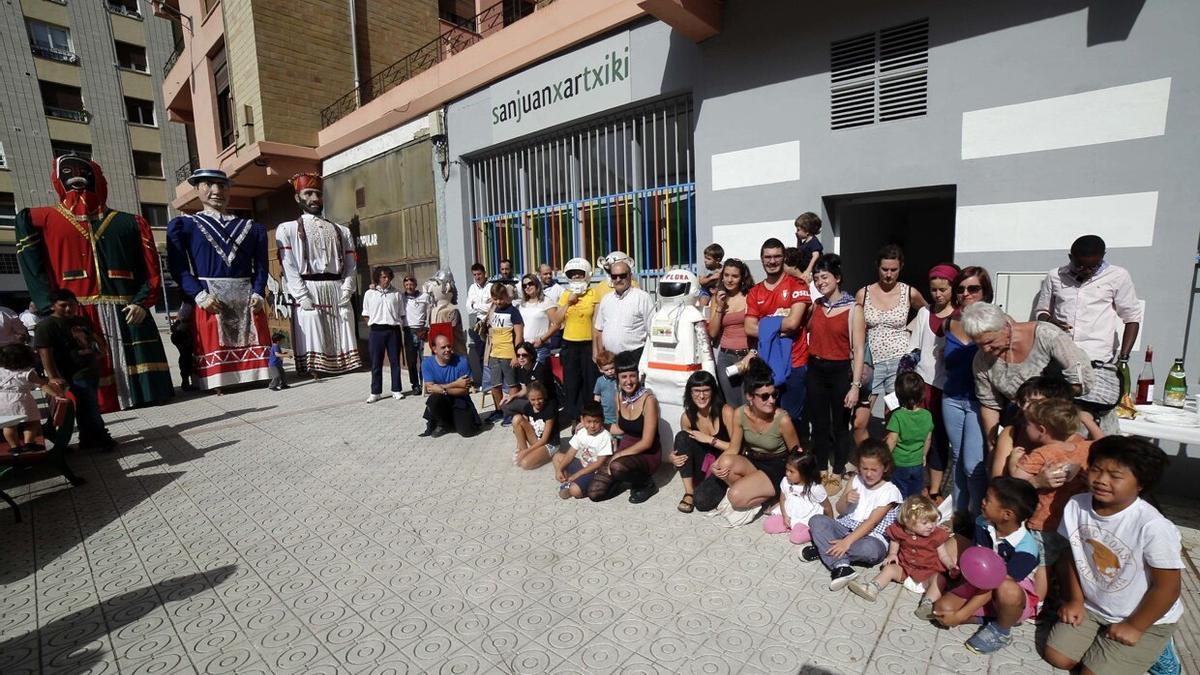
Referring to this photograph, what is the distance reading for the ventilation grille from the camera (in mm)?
4762

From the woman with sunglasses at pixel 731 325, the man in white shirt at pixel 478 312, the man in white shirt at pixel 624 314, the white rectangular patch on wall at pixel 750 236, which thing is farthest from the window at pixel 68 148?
the woman with sunglasses at pixel 731 325

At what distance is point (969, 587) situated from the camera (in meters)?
2.56

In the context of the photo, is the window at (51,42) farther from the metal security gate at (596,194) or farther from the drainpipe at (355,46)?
the metal security gate at (596,194)

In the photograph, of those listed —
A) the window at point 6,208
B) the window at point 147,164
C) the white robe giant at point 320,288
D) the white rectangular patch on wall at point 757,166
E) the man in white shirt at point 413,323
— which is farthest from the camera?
the window at point 147,164

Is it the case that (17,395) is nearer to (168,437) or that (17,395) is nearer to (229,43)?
(168,437)

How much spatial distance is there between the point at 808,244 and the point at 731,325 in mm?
1090

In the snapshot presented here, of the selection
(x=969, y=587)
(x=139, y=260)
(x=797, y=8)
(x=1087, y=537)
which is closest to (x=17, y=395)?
(x=139, y=260)

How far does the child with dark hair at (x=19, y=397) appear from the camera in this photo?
4.18 metres

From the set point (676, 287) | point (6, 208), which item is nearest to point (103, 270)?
point (676, 287)

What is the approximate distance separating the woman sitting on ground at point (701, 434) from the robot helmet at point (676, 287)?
3.28 ft

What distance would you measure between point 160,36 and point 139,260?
28030 mm

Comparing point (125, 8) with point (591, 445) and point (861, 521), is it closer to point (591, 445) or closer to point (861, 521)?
point (591, 445)

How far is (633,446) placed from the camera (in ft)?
13.8

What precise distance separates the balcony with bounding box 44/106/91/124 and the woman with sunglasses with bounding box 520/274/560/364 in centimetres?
3019
